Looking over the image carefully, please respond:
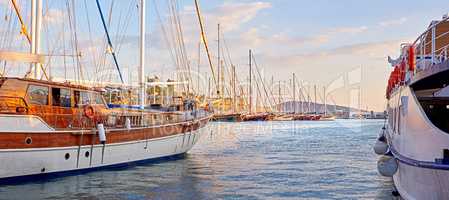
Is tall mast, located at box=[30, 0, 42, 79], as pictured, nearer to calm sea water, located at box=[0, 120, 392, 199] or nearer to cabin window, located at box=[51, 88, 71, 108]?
cabin window, located at box=[51, 88, 71, 108]

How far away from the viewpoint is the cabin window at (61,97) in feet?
76.4

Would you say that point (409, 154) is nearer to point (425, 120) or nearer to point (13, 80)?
point (425, 120)

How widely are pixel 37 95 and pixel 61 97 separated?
4.68ft

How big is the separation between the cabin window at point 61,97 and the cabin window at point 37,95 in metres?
0.47

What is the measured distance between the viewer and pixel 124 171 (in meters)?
24.7

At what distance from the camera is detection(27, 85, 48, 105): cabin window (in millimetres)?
22078

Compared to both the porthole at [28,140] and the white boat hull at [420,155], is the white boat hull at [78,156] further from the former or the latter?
the white boat hull at [420,155]

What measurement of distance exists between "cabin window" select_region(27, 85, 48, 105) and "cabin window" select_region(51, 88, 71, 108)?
1.53 feet

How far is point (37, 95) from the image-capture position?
2245 cm

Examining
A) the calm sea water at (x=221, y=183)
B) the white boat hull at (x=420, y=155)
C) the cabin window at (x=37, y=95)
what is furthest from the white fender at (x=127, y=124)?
the white boat hull at (x=420, y=155)

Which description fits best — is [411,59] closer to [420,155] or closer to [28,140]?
[420,155]

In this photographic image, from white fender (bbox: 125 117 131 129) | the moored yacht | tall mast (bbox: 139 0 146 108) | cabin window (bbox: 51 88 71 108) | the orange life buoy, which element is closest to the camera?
the moored yacht

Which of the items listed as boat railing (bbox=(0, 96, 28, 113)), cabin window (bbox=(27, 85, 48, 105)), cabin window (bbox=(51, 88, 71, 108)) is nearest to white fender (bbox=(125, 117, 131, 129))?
cabin window (bbox=(51, 88, 71, 108))

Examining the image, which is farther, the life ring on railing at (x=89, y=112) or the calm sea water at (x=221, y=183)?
the life ring on railing at (x=89, y=112)
